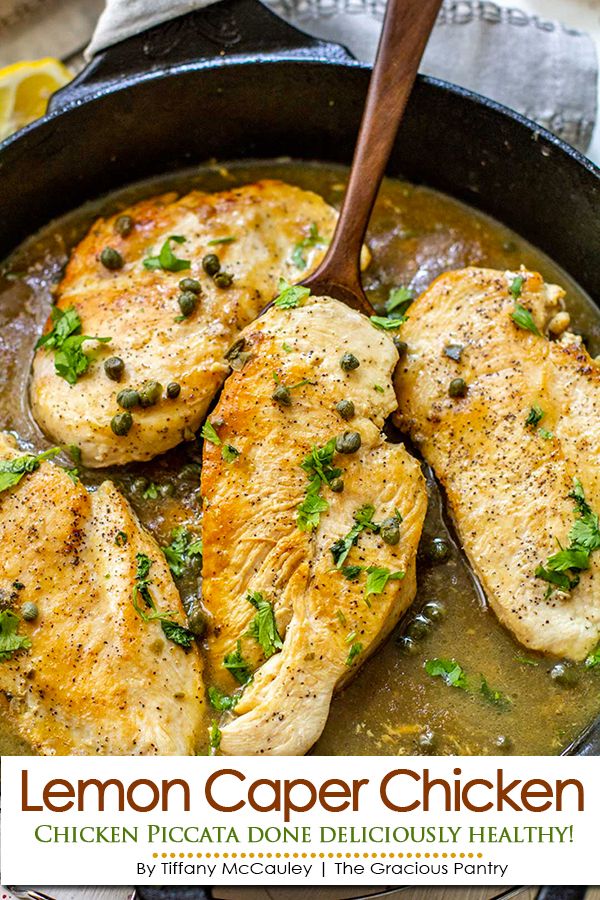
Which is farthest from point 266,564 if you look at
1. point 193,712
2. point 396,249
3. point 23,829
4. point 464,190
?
point 464,190

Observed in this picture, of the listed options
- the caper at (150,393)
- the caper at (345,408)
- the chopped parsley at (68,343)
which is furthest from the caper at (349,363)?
the chopped parsley at (68,343)

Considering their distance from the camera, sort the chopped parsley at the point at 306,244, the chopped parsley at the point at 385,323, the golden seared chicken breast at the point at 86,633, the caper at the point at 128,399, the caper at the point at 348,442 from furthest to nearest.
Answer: the chopped parsley at the point at 306,244
the chopped parsley at the point at 385,323
the caper at the point at 128,399
the caper at the point at 348,442
the golden seared chicken breast at the point at 86,633

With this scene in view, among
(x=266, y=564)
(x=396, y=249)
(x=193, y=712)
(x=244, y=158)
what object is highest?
(x=244, y=158)

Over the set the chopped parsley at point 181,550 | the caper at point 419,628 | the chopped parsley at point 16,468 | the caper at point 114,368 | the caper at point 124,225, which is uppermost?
the caper at point 124,225

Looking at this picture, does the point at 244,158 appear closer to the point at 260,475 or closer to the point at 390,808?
the point at 260,475

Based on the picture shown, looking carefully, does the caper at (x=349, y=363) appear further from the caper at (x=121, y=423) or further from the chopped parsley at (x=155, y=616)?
the chopped parsley at (x=155, y=616)

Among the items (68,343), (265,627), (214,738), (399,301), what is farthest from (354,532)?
(68,343)
